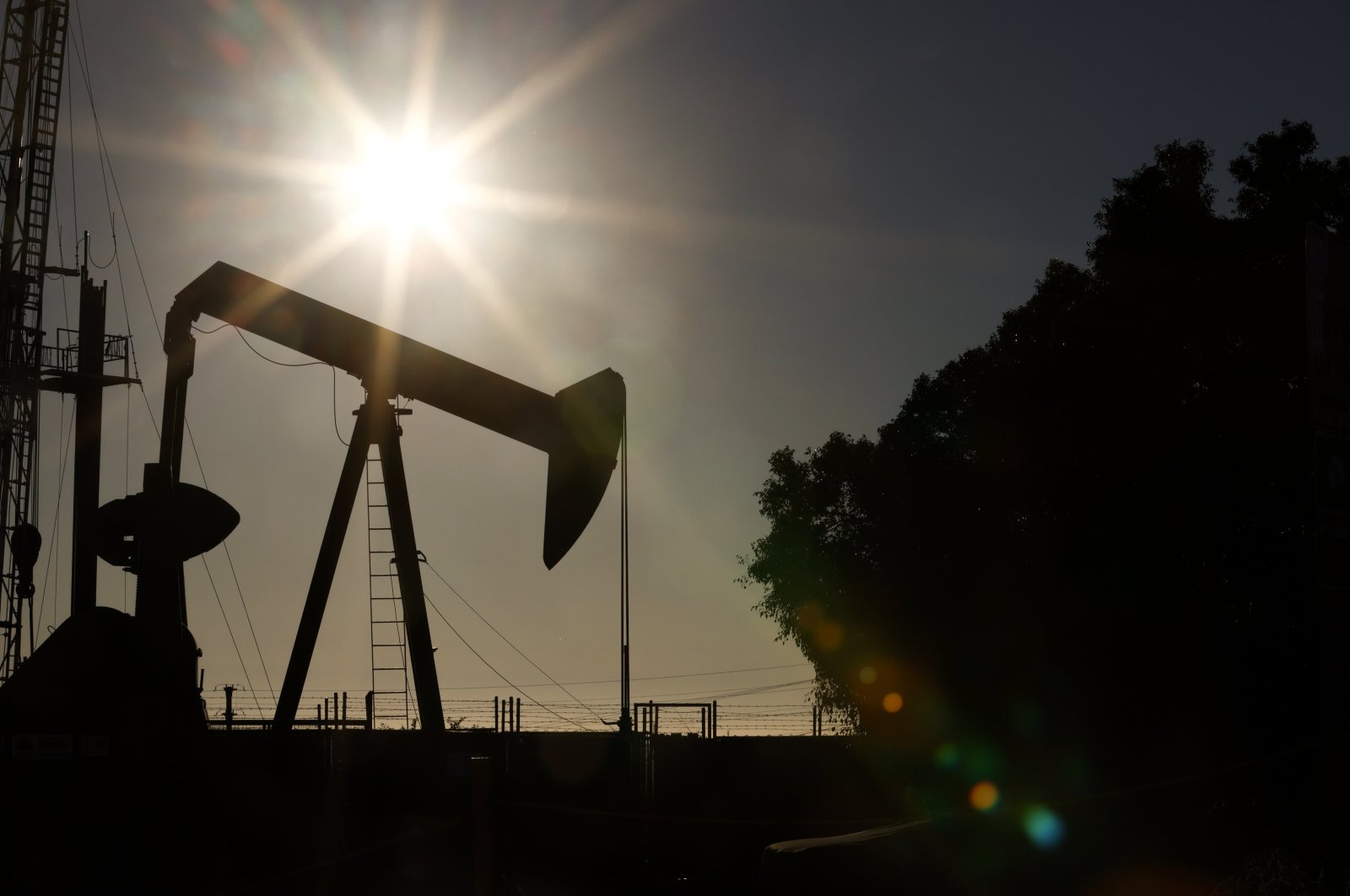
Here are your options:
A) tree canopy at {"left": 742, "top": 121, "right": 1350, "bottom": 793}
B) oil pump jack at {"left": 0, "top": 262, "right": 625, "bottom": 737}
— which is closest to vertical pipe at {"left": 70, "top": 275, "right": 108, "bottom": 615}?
oil pump jack at {"left": 0, "top": 262, "right": 625, "bottom": 737}

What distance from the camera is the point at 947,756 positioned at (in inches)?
922

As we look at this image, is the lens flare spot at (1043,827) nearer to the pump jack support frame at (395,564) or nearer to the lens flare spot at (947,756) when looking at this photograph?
the pump jack support frame at (395,564)

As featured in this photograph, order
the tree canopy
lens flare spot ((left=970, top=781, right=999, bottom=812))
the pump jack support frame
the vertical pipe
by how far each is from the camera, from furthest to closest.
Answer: the vertical pipe, lens flare spot ((left=970, top=781, right=999, bottom=812)), the pump jack support frame, the tree canopy

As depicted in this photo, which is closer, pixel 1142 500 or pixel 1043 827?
pixel 1043 827

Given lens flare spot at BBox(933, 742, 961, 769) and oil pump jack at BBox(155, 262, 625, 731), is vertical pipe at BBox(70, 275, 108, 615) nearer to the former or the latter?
oil pump jack at BBox(155, 262, 625, 731)

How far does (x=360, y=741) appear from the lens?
698 inches

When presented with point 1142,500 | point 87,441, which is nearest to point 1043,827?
point 1142,500

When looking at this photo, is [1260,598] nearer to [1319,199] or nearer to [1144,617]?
[1144,617]

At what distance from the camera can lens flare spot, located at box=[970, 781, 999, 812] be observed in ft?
69.4

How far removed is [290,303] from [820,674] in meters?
18.7

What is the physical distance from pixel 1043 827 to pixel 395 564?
15061 millimetres

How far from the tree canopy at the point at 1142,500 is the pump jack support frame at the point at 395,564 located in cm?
930

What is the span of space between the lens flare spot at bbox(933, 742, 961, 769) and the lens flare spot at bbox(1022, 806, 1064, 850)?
1621cm

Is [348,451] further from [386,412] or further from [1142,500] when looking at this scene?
[1142,500]
